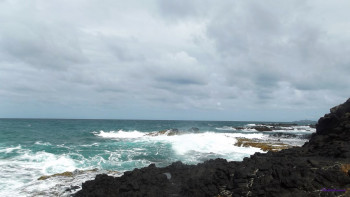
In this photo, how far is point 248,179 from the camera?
30.9ft

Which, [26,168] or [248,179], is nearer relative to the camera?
[248,179]

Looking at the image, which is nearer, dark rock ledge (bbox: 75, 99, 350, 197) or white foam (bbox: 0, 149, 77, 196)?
dark rock ledge (bbox: 75, 99, 350, 197)

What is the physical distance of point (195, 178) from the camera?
10.5 meters

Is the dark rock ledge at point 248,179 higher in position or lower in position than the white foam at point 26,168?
higher

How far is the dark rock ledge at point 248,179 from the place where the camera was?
327 inches

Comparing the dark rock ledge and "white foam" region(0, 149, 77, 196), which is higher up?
the dark rock ledge

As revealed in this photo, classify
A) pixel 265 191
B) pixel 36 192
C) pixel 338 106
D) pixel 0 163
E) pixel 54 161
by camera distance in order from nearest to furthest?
1. pixel 265 191
2. pixel 36 192
3. pixel 338 106
4. pixel 0 163
5. pixel 54 161

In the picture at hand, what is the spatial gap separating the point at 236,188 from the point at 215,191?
0.83 meters

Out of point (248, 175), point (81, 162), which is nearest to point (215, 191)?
point (248, 175)

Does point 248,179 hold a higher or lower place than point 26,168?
higher

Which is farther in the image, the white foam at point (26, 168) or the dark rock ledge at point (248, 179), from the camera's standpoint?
the white foam at point (26, 168)

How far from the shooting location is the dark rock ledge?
27.2ft

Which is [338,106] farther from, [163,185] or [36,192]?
[36,192]

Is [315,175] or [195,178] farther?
[195,178]
